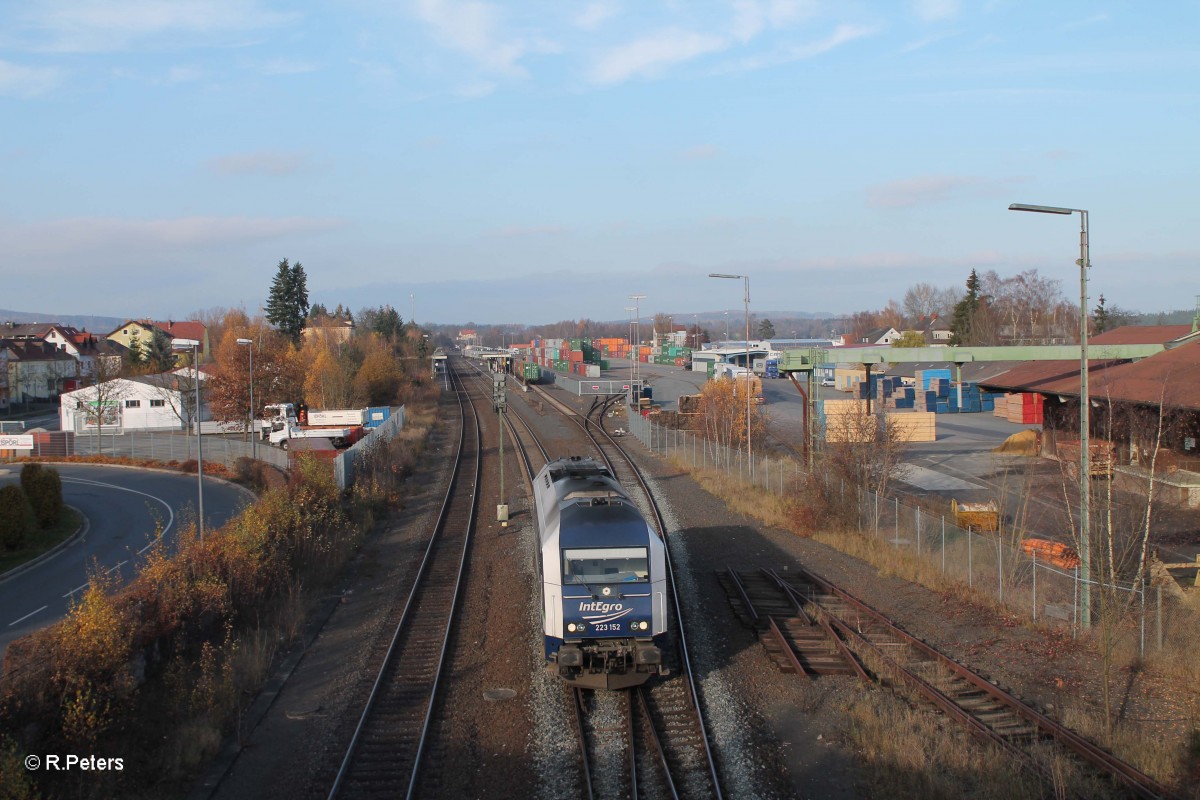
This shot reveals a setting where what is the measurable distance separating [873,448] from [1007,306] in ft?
242

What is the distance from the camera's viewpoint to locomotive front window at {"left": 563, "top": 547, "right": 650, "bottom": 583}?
1233cm

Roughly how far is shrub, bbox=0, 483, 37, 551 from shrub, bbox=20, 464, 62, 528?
2667mm

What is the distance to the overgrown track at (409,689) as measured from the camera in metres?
10.0

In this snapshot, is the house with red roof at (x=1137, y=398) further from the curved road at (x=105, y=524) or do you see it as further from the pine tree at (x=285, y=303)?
the pine tree at (x=285, y=303)

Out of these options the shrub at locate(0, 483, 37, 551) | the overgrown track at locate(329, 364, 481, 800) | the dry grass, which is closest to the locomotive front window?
the overgrown track at locate(329, 364, 481, 800)

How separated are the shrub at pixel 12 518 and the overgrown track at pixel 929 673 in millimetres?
22595

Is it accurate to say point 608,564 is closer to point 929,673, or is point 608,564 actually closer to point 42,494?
point 929,673

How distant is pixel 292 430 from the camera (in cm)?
4978

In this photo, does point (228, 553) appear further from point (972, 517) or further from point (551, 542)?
point (972, 517)

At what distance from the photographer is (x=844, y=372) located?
249 ft

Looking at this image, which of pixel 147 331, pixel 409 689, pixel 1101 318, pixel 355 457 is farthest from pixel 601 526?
pixel 147 331

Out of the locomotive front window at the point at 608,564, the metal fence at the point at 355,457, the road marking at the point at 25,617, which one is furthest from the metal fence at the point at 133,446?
the locomotive front window at the point at 608,564

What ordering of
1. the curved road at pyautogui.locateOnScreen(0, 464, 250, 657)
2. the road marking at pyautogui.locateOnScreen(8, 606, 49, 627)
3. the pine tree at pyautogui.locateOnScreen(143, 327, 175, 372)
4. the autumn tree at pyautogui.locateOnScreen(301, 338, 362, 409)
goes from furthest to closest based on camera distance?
the pine tree at pyautogui.locateOnScreen(143, 327, 175, 372)
the autumn tree at pyautogui.locateOnScreen(301, 338, 362, 409)
the curved road at pyautogui.locateOnScreen(0, 464, 250, 657)
the road marking at pyautogui.locateOnScreen(8, 606, 49, 627)

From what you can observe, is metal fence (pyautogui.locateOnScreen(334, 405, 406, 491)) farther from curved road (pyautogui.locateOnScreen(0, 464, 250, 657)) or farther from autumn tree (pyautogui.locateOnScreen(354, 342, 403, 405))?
autumn tree (pyautogui.locateOnScreen(354, 342, 403, 405))
